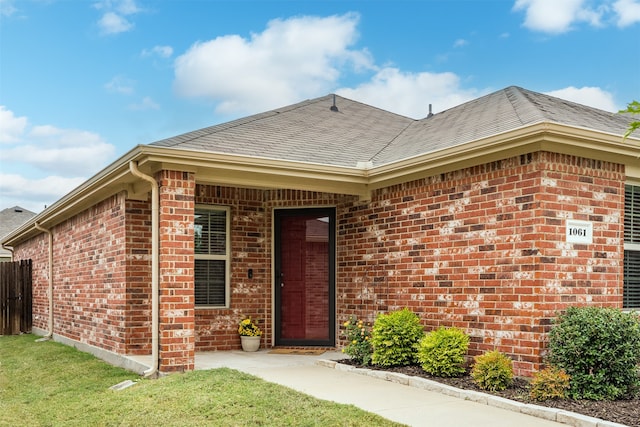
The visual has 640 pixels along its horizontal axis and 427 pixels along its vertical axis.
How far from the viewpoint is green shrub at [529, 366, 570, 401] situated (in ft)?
19.6

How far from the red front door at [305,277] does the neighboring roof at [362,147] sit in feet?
4.24

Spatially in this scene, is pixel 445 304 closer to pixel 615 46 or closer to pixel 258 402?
pixel 258 402

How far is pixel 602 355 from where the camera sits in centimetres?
603

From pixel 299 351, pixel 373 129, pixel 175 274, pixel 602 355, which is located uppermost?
pixel 373 129

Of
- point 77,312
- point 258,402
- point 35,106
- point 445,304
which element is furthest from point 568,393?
point 35,106

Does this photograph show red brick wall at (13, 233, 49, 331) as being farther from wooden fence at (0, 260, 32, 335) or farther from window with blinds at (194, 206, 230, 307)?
window with blinds at (194, 206, 230, 307)

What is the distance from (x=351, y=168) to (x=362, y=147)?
1.44 m

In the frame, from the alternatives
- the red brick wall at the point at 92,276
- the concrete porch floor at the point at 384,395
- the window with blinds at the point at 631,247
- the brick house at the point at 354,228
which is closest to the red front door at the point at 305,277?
the brick house at the point at 354,228

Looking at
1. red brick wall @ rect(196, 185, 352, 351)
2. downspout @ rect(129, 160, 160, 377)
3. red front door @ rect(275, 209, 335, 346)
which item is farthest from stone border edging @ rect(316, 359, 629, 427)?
red brick wall @ rect(196, 185, 352, 351)

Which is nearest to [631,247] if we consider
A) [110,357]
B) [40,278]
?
[110,357]

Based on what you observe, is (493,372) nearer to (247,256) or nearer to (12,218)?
(247,256)

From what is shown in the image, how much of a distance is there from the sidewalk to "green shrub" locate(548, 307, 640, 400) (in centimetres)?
89

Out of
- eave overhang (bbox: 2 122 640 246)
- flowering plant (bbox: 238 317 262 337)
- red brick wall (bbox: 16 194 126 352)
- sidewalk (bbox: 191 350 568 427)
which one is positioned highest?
eave overhang (bbox: 2 122 640 246)

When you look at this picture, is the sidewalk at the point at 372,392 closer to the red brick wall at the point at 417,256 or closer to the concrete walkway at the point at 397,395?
the concrete walkway at the point at 397,395
